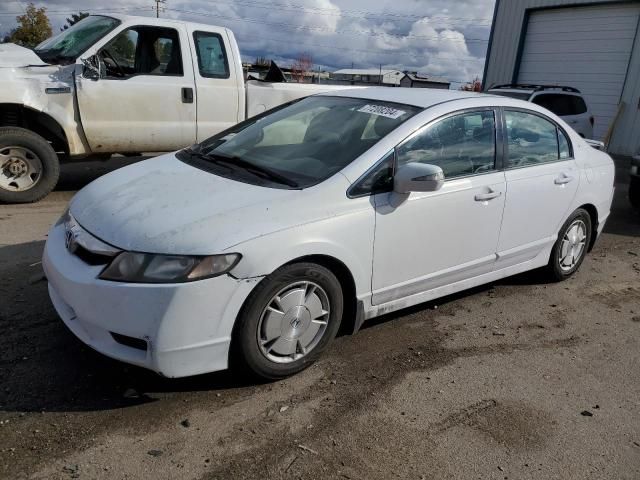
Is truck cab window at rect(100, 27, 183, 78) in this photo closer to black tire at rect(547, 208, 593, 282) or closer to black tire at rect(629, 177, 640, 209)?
black tire at rect(547, 208, 593, 282)

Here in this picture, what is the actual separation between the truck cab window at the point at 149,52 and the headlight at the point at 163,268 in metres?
4.66

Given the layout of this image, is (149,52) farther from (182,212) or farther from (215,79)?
(182,212)

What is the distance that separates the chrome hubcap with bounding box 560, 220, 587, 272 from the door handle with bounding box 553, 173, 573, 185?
0.45 m

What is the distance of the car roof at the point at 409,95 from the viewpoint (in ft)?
12.5

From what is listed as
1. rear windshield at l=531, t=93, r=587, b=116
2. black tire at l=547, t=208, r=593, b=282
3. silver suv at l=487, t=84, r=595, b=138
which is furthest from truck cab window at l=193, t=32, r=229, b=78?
rear windshield at l=531, t=93, r=587, b=116

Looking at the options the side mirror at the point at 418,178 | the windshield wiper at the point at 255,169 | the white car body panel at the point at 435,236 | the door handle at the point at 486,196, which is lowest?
the white car body panel at the point at 435,236

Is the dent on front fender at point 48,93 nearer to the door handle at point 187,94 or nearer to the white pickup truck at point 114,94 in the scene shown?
the white pickup truck at point 114,94

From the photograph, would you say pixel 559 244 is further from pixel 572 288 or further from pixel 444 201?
pixel 444 201

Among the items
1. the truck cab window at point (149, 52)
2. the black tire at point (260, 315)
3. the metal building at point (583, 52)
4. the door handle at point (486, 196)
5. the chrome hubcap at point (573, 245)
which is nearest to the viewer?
the black tire at point (260, 315)

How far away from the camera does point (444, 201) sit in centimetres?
356

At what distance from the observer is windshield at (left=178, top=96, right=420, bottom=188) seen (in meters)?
3.33

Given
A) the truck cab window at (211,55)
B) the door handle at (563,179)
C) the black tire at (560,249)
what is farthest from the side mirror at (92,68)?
the black tire at (560,249)

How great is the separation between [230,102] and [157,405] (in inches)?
198

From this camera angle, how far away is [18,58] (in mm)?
6125
